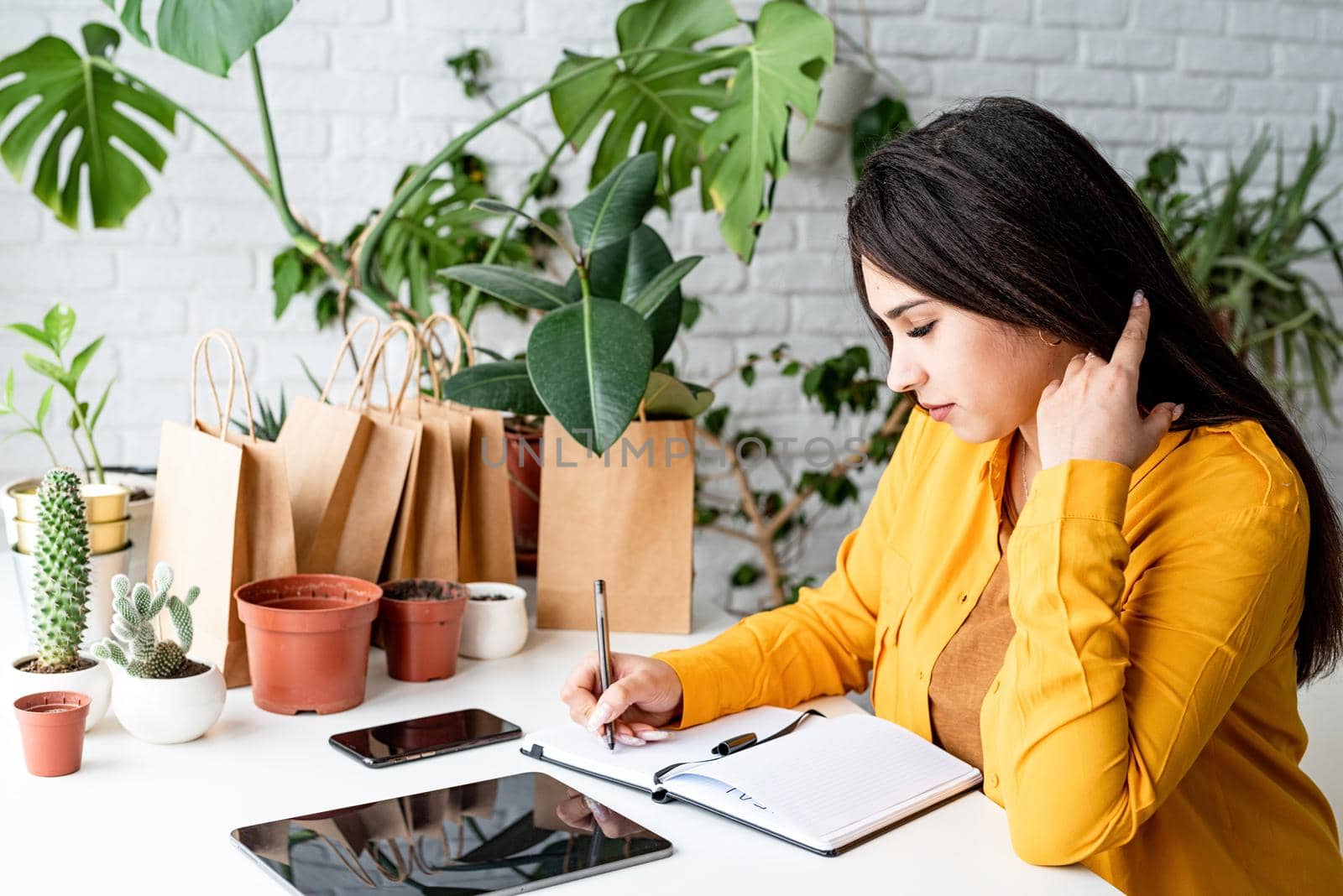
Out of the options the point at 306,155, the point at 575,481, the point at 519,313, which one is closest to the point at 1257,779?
the point at 575,481

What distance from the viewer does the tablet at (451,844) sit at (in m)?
0.88

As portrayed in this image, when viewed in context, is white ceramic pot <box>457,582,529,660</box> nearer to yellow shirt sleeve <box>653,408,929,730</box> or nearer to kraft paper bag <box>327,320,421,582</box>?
kraft paper bag <box>327,320,421,582</box>

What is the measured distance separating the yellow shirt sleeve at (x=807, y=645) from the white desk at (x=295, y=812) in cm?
15

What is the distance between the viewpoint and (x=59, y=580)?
3.81ft

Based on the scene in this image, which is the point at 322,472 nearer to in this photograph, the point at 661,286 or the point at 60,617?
the point at 60,617

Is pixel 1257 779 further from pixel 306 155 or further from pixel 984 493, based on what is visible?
pixel 306 155

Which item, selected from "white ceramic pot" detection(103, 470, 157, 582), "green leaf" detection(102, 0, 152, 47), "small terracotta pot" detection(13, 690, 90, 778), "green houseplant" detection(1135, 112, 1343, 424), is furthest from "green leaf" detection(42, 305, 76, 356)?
"green houseplant" detection(1135, 112, 1343, 424)

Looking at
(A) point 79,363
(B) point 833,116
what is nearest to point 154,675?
(A) point 79,363

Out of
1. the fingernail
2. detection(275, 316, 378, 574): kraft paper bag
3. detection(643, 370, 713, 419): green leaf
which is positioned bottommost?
the fingernail

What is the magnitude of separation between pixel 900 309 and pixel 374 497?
0.69 m

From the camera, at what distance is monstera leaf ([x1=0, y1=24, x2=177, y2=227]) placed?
1787 mm

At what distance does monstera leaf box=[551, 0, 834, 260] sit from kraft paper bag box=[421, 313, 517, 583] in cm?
42

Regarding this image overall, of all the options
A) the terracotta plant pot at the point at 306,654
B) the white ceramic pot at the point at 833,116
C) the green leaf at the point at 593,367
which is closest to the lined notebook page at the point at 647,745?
the terracotta plant pot at the point at 306,654

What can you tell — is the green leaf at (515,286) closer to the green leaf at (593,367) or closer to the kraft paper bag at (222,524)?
the green leaf at (593,367)
